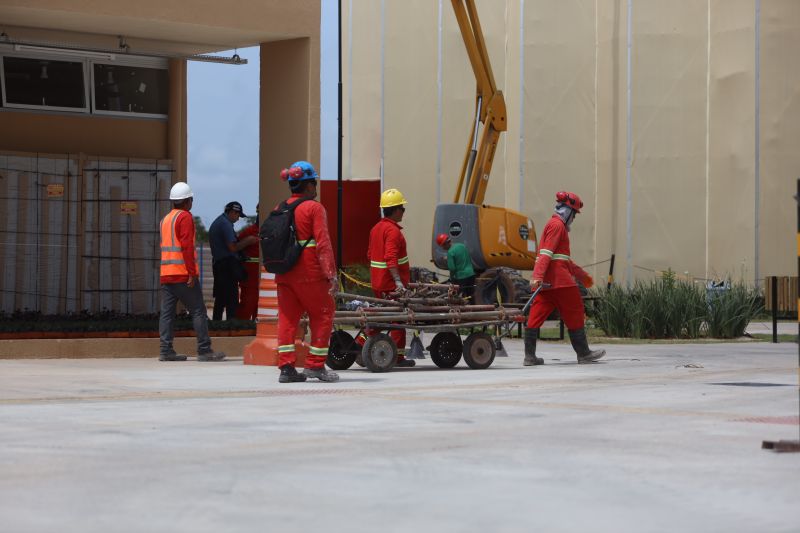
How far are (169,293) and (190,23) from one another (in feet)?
11.2

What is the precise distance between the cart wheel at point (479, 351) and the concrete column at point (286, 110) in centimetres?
397

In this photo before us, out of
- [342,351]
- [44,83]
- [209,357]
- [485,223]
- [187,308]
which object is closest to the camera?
[342,351]

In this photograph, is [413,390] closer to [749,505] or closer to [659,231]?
[749,505]

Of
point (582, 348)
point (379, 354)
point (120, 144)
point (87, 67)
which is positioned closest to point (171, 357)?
point (379, 354)

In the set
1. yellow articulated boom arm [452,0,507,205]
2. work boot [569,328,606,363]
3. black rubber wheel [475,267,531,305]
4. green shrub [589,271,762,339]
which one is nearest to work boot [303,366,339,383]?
work boot [569,328,606,363]

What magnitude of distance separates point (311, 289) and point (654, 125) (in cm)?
2164

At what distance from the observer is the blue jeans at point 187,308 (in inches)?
665

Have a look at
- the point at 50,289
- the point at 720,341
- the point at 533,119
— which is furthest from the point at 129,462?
the point at 533,119

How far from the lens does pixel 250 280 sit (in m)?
21.8

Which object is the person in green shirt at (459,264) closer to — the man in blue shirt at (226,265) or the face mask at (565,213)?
the man in blue shirt at (226,265)

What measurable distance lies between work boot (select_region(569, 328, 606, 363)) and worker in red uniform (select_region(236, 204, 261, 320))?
6682 mm

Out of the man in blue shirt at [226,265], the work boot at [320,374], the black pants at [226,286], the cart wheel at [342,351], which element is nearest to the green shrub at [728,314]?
the man in blue shirt at [226,265]

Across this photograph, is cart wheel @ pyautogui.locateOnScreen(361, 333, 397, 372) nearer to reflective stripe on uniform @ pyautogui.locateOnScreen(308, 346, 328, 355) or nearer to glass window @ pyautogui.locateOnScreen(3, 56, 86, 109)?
reflective stripe on uniform @ pyautogui.locateOnScreen(308, 346, 328, 355)

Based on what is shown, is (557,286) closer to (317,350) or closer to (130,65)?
(317,350)
